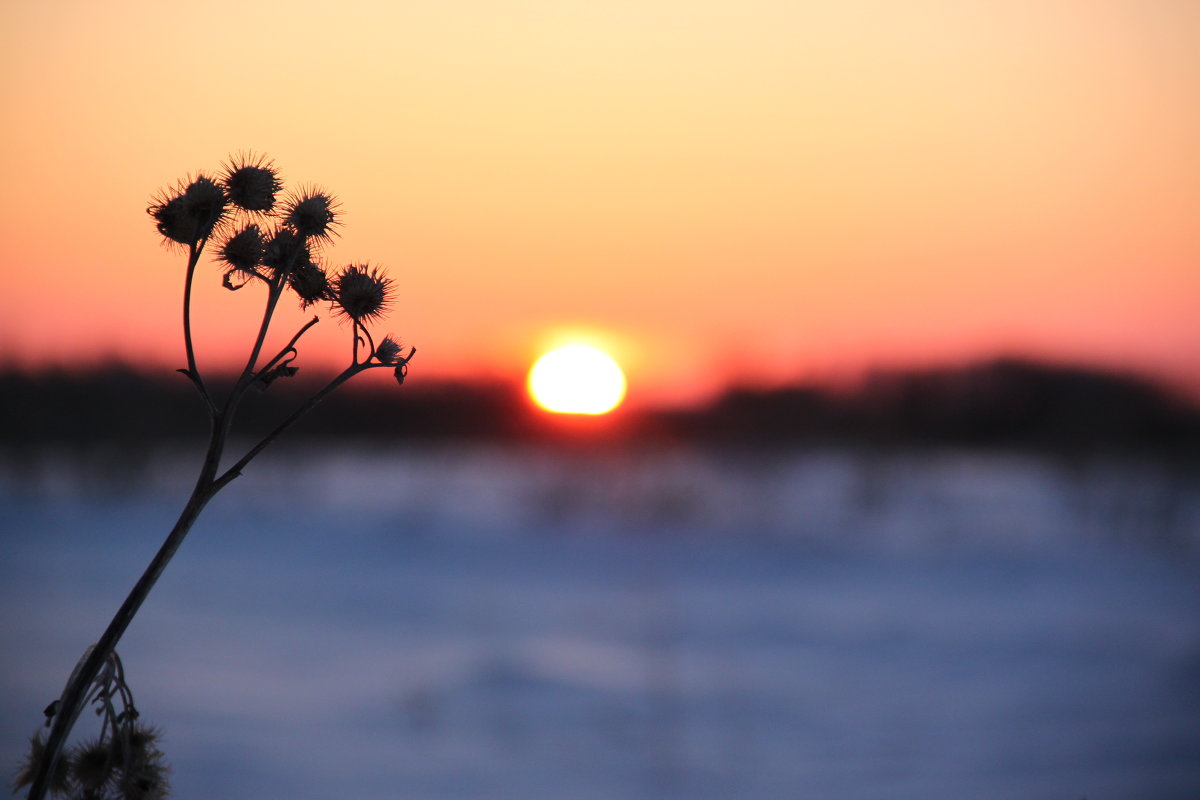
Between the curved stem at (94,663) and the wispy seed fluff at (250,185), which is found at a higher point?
the wispy seed fluff at (250,185)

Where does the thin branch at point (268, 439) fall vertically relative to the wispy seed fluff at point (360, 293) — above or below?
below

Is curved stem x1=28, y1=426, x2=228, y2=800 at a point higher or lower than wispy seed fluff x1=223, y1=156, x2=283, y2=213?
lower

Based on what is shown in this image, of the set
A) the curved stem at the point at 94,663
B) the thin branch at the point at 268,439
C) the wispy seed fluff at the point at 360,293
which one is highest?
the wispy seed fluff at the point at 360,293

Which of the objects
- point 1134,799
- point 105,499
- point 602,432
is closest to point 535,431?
point 602,432

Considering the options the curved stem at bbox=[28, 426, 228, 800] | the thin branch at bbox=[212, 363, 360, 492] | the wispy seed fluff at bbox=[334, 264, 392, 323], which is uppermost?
the wispy seed fluff at bbox=[334, 264, 392, 323]

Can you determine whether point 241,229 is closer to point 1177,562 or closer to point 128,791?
point 128,791

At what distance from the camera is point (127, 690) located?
4.33ft

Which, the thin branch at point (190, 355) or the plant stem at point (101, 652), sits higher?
the thin branch at point (190, 355)

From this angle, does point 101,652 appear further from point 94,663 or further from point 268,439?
point 268,439

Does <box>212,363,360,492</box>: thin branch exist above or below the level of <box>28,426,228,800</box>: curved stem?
above

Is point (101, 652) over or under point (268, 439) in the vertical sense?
under

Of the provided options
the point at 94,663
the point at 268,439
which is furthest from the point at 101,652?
the point at 268,439

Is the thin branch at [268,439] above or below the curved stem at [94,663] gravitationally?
above

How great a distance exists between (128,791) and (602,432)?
9.75 metres
